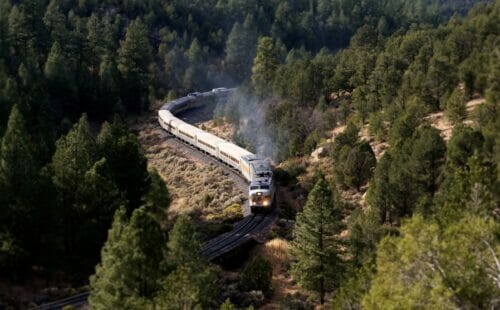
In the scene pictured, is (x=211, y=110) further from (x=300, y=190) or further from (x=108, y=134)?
(x=108, y=134)

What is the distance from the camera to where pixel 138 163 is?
4941 centimetres

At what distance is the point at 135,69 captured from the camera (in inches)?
4397

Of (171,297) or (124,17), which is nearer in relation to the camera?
(171,297)

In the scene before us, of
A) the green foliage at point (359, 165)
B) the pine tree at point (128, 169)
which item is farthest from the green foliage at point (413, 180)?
the pine tree at point (128, 169)

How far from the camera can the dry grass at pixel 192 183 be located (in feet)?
198

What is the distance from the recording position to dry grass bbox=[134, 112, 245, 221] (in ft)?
198

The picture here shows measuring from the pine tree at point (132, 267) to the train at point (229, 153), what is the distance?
26943 mm

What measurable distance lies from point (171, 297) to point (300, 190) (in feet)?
129

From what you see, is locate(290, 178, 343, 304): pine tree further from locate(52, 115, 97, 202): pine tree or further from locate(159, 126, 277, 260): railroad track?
locate(52, 115, 97, 202): pine tree

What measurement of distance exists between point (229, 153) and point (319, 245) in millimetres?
35045

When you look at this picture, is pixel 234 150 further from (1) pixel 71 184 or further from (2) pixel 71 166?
(1) pixel 71 184

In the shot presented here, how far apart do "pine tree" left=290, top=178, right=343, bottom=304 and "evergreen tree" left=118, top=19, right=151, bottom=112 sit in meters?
73.5

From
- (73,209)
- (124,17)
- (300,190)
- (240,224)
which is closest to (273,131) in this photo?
(300,190)

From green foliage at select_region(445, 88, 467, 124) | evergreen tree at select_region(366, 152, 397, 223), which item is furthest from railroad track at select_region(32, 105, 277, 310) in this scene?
green foliage at select_region(445, 88, 467, 124)
